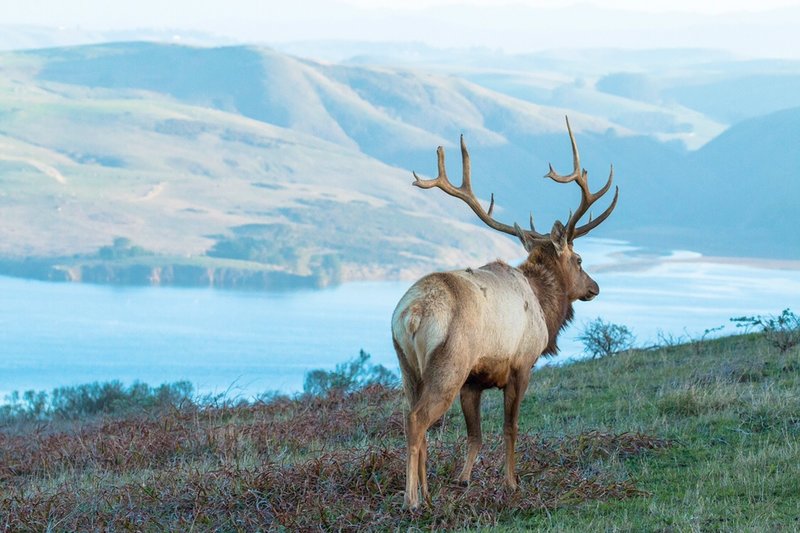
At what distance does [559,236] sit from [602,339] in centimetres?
943

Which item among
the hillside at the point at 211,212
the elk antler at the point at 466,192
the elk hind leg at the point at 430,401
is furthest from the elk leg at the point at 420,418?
the hillside at the point at 211,212

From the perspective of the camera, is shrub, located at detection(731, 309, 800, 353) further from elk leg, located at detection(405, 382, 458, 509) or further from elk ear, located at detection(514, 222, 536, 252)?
elk leg, located at detection(405, 382, 458, 509)

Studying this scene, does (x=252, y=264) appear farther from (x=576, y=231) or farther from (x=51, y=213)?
(x=576, y=231)

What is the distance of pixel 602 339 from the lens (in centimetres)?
1911

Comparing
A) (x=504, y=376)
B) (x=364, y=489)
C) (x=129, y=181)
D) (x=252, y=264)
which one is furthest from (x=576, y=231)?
(x=129, y=181)

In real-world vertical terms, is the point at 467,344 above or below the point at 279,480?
above

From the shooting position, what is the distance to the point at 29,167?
178375 millimetres

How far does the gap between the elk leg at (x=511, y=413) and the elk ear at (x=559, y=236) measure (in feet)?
4.82

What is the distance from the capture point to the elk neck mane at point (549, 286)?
9.64 metres

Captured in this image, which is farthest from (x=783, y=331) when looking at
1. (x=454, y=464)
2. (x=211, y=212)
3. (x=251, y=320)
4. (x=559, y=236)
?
(x=211, y=212)

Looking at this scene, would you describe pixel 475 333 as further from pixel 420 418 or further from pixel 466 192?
pixel 466 192

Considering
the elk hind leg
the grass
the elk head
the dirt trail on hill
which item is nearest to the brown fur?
the elk hind leg

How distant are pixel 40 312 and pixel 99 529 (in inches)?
4220

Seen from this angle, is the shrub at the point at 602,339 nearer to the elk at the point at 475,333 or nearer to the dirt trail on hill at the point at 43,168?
the elk at the point at 475,333
